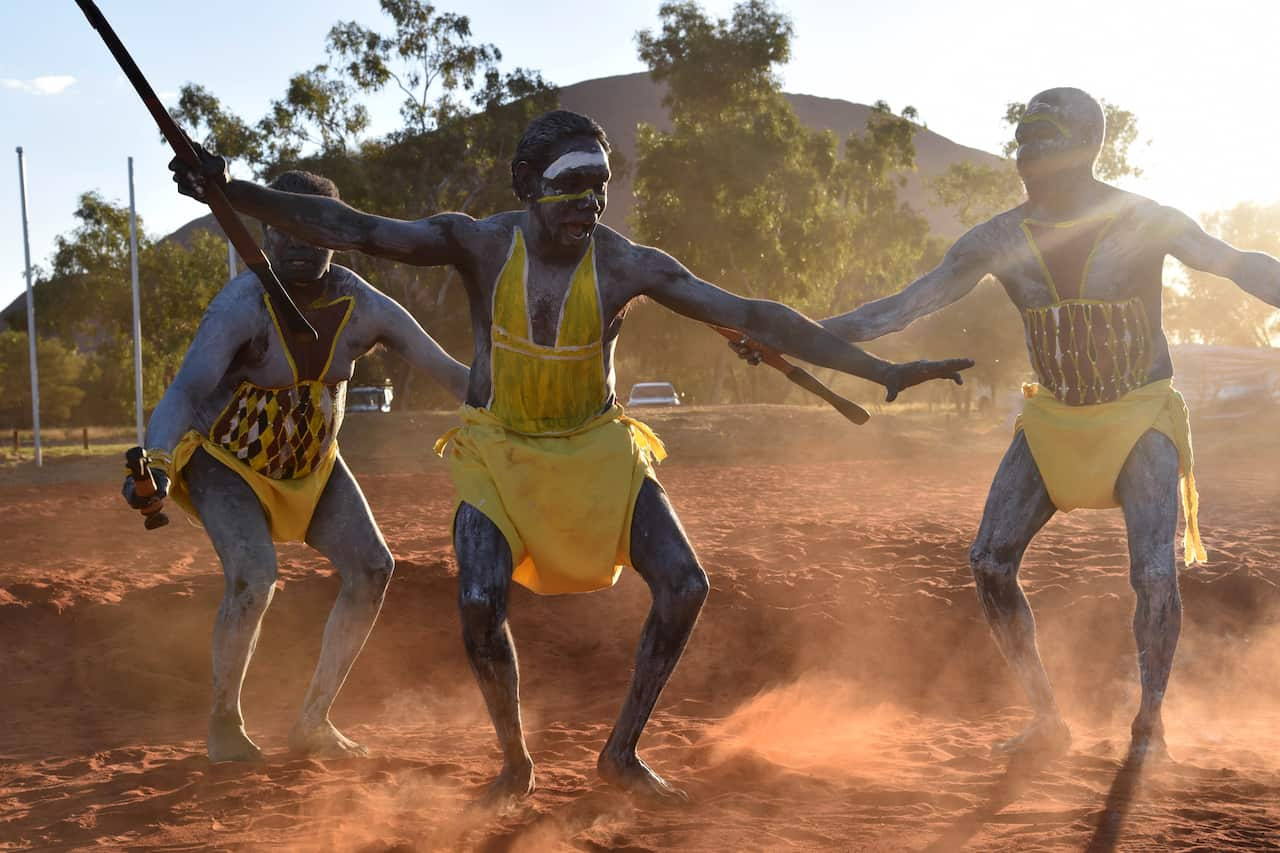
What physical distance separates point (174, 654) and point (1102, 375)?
5.80 m

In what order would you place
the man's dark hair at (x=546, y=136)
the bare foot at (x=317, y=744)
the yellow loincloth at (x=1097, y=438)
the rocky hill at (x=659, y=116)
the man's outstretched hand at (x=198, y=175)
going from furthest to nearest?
the rocky hill at (x=659, y=116)
the bare foot at (x=317, y=744)
the yellow loincloth at (x=1097, y=438)
the man's dark hair at (x=546, y=136)
the man's outstretched hand at (x=198, y=175)

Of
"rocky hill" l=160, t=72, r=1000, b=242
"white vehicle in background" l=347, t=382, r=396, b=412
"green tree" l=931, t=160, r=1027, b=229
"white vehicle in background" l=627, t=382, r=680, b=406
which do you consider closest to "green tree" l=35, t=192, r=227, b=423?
"white vehicle in background" l=347, t=382, r=396, b=412

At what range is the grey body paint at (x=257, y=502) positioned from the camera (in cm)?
495

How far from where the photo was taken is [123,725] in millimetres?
6379

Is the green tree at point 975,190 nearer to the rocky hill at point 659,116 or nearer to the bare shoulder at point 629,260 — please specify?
the bare shoulder at point 629,260

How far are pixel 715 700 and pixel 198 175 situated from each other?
4.29 m

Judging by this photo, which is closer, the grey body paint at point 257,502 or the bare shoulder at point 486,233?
the bare shoulder at point 486,233

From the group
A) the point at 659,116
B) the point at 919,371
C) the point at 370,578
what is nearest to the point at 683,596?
the point at 919,371

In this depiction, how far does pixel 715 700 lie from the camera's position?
6832 millimetres

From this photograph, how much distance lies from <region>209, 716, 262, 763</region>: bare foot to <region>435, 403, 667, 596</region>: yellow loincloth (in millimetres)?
1722

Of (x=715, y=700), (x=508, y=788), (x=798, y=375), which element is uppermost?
(x=798, y=375)

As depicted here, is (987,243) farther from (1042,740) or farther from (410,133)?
(410,133)

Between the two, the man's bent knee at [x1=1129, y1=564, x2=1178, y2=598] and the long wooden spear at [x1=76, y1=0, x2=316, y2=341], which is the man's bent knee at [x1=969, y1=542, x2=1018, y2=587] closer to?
the man's bent knee at [x1=1129, y1=564, x2=1178, y2=598]

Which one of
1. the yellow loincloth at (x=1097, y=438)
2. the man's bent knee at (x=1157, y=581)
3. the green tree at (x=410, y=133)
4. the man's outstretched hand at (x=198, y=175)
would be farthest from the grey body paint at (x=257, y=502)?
the green tree at (x=410, y=133)
